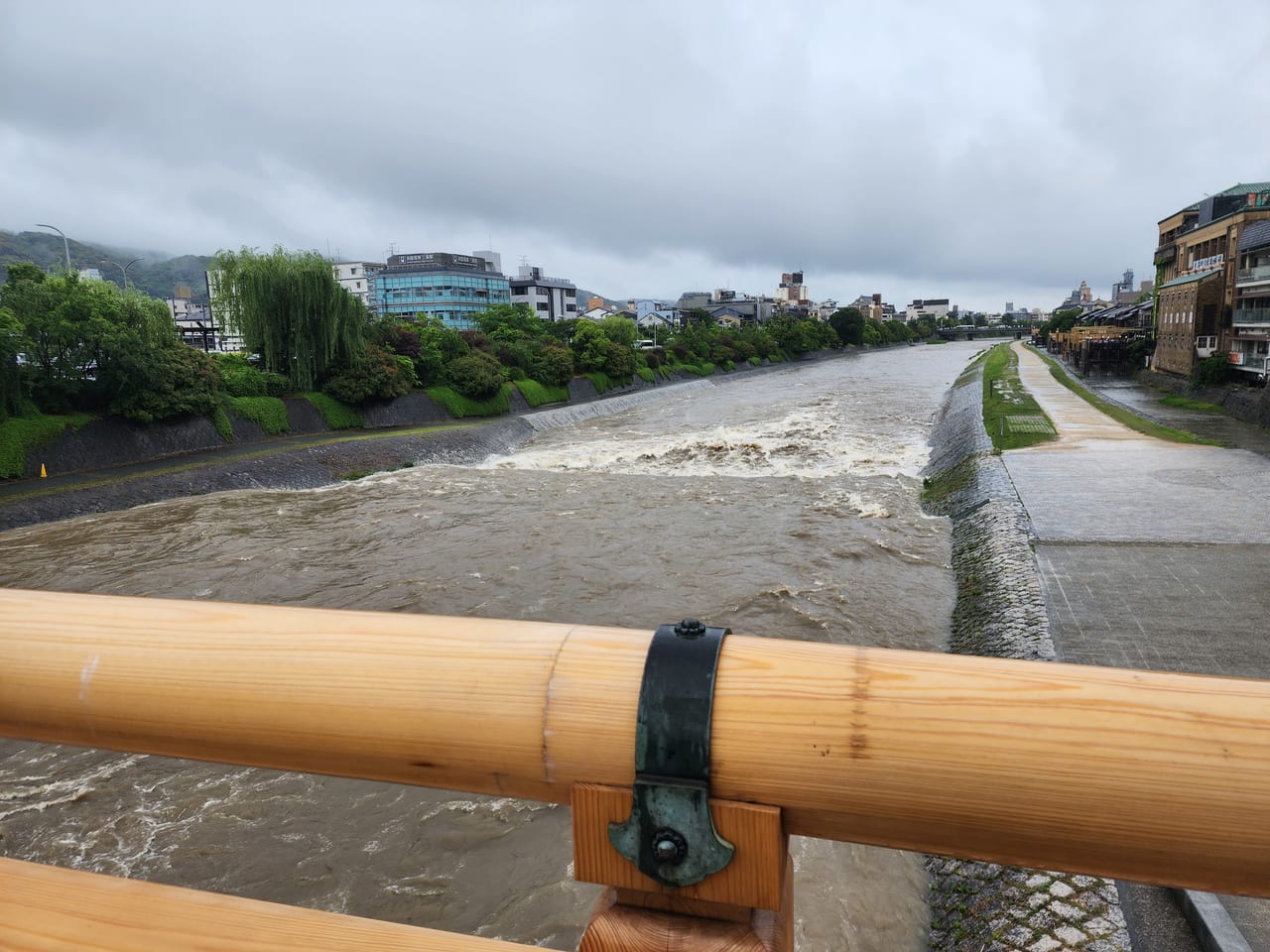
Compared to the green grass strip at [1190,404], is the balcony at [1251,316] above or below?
above

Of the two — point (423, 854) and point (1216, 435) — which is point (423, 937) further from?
point (1216, 435)

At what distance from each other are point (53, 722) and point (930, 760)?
4.33 ft

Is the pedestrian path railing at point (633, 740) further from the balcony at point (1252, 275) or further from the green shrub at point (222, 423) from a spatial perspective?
the balcony at point (1252, 275)

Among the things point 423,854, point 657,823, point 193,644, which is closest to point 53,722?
point 193,644

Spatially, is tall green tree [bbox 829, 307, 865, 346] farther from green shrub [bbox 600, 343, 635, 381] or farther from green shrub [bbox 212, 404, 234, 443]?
green shrub [bbox 212, 404, 234, 443]

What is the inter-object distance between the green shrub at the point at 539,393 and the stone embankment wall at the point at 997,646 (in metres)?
20.9

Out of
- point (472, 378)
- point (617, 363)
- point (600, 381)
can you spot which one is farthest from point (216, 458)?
point (617, 363)

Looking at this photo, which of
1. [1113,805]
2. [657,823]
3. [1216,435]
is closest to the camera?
[1113,805]

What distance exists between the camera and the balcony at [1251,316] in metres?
29.3

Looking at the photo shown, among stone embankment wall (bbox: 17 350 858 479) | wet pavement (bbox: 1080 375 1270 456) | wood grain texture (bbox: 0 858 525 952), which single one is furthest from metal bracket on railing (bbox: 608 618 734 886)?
stone embankment wall (bbox: 17 350 858 479)

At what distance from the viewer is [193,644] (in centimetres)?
115

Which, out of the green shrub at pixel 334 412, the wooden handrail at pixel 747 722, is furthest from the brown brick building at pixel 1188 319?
the wooden handrail at pixel 747 722

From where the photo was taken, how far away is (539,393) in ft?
→ 124

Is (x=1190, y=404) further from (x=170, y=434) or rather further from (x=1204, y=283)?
(x=170, y=434)
